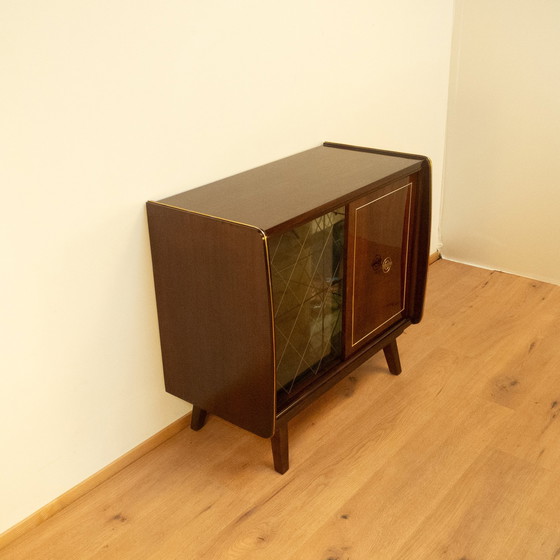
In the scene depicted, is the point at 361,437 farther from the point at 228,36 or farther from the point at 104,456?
the point at 228,36

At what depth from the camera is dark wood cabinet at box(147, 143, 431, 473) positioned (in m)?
1.55

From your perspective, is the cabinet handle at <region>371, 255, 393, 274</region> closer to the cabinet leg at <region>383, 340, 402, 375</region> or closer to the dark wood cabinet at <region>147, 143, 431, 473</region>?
the dark wood cabinet at <region>147, 143, 431, 473</region>

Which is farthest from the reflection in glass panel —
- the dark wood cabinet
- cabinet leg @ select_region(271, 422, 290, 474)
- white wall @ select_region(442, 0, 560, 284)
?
white wall @ select_region(442, 0, 560, 284)

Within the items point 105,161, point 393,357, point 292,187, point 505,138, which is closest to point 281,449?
point 393,357

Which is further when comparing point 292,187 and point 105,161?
point 292,187

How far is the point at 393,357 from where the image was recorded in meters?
2.15

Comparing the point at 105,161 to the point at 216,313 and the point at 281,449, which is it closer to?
the point at 216,313

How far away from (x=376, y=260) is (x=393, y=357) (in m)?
0.43

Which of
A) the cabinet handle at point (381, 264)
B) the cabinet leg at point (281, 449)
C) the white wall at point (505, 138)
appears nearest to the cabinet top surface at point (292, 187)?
the cabinet handle at point (381, 264)

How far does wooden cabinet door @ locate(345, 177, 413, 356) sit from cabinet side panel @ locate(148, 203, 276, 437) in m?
0.33

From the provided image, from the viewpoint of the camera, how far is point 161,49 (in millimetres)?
1580

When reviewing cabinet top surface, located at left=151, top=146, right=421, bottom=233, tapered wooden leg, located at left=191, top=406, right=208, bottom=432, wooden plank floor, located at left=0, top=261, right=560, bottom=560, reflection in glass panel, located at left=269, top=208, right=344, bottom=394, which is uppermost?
cabinet top surface, located at left=151, top=146, right=421, bottom=233

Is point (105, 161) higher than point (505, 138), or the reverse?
point (105, 161)

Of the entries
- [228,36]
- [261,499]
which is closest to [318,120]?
[228,36]
